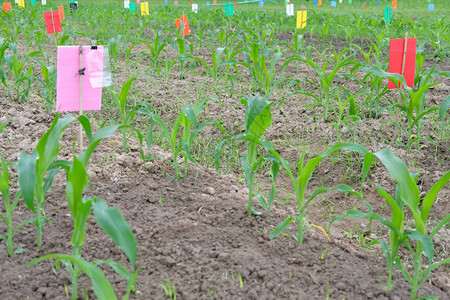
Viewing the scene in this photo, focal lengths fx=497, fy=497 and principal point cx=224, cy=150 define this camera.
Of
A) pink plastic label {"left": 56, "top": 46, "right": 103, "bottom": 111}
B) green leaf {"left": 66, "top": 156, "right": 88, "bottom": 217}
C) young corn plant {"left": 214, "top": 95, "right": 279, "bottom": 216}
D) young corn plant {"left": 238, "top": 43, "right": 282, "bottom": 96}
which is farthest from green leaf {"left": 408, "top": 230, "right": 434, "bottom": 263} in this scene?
young corn plant {"left": 238, "top": 43, "right": 282, "bottom": 96}

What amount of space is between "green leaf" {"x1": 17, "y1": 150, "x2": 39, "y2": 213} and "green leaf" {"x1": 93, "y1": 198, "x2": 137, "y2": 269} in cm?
26

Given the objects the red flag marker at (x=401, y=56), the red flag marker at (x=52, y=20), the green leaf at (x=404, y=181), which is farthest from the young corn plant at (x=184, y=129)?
the red flag marker at (x=52, y=20)

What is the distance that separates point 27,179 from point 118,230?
1.29 feet

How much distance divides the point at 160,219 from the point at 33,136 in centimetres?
154

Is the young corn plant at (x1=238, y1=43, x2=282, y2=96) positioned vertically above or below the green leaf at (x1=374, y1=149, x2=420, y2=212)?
above

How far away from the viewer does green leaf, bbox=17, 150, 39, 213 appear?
5.08ft

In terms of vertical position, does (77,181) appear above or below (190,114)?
below

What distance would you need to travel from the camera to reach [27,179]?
5.17ft

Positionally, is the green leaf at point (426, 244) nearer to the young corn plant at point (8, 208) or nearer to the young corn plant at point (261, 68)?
the young corn plant at point (8, 208)

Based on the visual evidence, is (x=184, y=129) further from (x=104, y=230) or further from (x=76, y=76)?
(x=104, y=230)

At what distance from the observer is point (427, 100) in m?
4.22

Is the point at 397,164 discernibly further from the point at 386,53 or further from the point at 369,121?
the point at 386,53

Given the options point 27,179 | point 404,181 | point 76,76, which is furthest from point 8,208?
point 404,181

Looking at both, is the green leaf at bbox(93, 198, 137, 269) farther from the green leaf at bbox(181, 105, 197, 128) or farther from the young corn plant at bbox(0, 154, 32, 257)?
the green leaf at bbox(181, 105, 197, 128)
